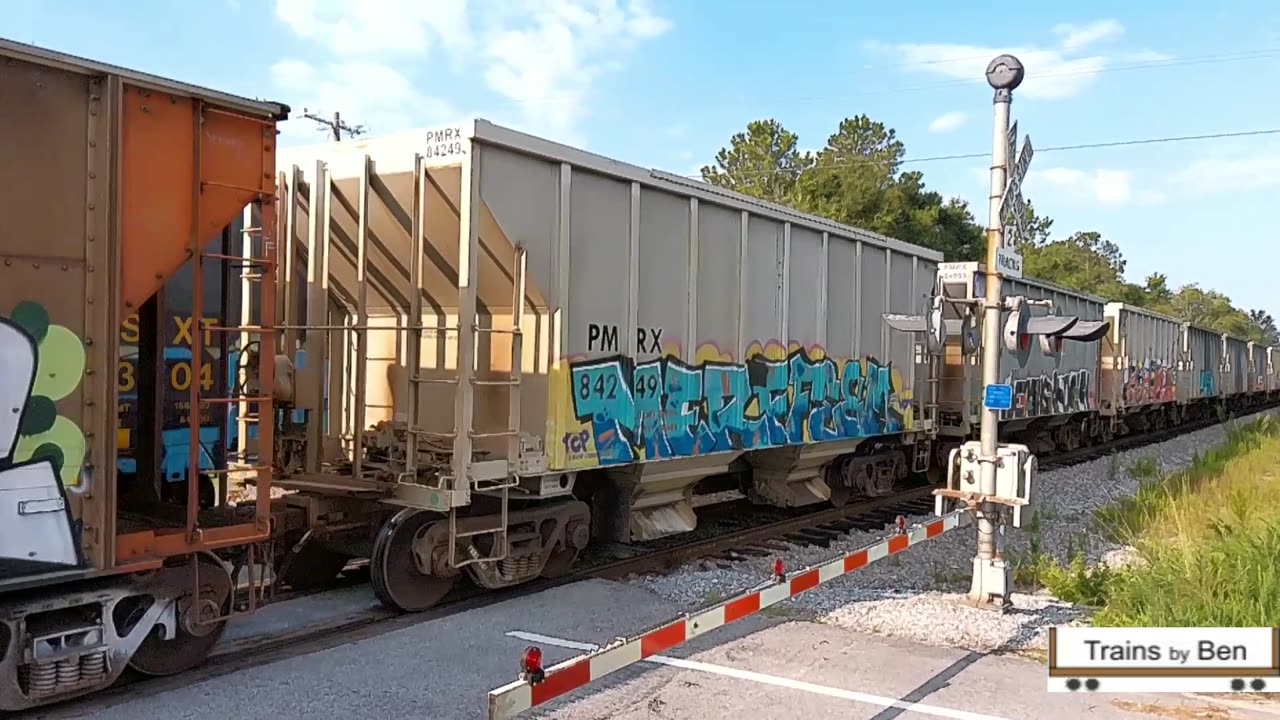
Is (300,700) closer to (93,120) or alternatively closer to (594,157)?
(93,120)

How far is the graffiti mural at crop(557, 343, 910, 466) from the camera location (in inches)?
314

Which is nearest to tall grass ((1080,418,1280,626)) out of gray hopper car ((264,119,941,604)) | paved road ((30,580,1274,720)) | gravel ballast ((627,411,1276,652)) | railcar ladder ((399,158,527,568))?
gravel ballast ((627,411,1276,652))

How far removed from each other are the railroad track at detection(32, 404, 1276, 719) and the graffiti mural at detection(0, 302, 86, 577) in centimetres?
96

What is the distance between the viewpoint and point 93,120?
15.6 ft

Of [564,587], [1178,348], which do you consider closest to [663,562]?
[564,587]

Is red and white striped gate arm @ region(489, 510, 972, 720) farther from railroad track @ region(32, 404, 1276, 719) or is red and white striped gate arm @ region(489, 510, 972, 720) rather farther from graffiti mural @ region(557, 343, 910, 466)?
graffiti mural @ region(557, 343, 910, 466)

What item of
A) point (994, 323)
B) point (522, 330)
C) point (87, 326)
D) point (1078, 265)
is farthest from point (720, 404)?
point (1078, 265)

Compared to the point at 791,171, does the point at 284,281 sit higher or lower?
lower

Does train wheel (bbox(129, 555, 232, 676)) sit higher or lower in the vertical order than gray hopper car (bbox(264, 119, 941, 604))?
lower

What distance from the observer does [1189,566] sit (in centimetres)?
663

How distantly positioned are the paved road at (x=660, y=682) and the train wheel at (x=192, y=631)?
0.22m

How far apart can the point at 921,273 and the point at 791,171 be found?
32.6m

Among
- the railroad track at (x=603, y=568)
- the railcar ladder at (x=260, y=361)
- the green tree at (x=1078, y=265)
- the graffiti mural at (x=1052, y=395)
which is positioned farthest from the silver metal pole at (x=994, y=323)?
the green tree at (x=1078, y=265)

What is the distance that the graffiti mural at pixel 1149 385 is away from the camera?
24.0 meters
